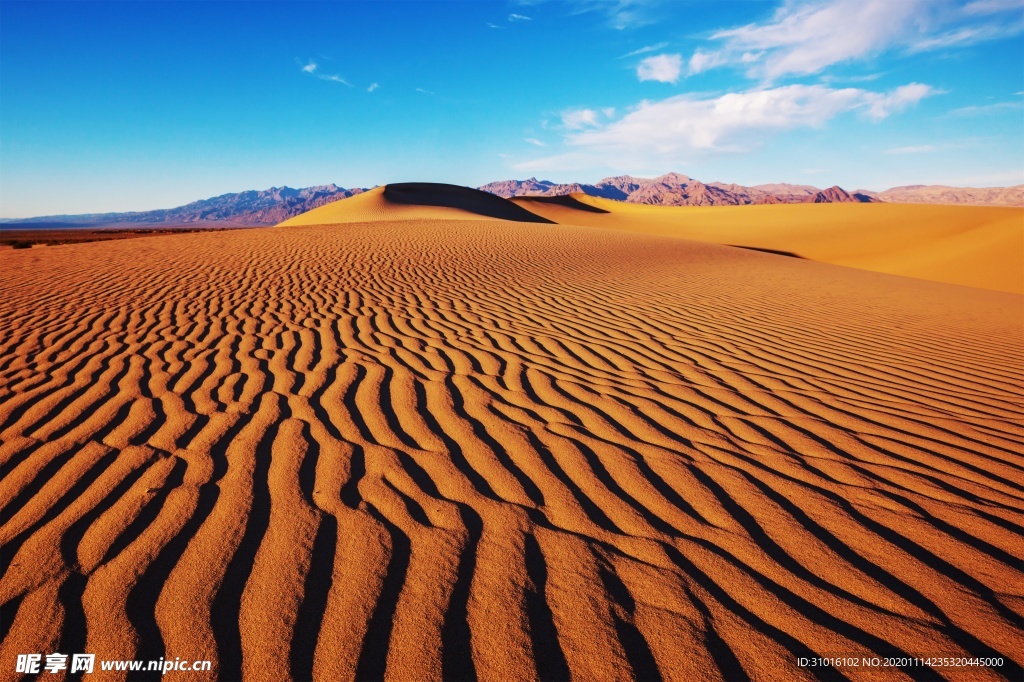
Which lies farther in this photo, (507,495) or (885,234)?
(885,234)

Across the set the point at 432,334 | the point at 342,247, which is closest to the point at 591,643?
the point at 432,334

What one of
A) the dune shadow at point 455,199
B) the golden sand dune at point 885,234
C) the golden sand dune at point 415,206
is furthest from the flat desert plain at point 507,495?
the dune shadow at point 455,199

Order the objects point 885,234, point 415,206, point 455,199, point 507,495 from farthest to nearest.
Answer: point 455,199, point 415,206, point 885,234, point 507,495

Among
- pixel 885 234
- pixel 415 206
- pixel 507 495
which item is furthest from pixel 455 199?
pixel 507 495

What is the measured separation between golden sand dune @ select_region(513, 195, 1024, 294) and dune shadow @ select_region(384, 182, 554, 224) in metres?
5.94

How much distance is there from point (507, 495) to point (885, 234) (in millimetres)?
30974

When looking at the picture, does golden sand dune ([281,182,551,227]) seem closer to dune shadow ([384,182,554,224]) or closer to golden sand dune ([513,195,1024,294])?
dune shadow ([384,182,554,224])

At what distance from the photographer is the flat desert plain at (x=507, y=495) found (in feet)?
5.49

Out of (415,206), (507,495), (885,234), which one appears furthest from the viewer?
(415,206)

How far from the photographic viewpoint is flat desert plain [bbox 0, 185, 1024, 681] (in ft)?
5.49

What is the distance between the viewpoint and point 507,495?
2459 millimetres

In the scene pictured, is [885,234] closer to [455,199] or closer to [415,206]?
[415,206]

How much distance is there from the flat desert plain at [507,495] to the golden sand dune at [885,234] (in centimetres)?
1360

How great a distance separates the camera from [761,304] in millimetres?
7852
